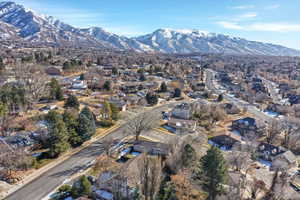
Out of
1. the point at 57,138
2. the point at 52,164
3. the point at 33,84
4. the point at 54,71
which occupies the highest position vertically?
the point at 54,71

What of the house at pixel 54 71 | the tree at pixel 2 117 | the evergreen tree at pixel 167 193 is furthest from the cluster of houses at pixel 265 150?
the house at pixel 54 71

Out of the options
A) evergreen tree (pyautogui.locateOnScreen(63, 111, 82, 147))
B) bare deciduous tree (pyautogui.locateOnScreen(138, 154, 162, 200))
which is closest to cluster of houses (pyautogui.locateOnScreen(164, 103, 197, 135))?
evergreen tree (pyautogui.locateOnScreen(63, 111, 82, 147))

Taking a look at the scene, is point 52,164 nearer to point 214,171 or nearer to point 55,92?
point 214,171

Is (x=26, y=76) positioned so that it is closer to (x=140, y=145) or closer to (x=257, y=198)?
(x=140, y=145)

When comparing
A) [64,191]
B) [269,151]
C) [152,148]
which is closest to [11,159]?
[64,191]

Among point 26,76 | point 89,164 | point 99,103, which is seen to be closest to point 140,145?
point 89,164
